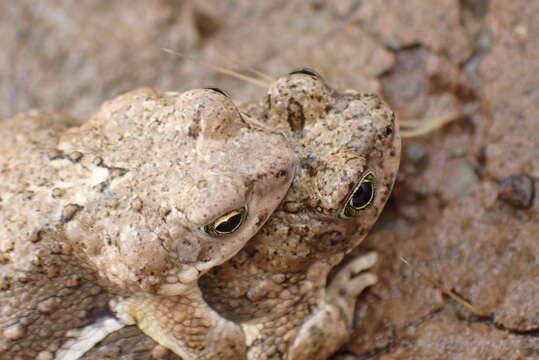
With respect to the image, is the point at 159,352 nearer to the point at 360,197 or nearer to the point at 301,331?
the point at 301,331

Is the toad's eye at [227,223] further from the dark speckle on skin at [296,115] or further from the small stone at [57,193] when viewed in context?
the small stone at [57,193]

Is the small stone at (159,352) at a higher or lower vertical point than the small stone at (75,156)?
lower

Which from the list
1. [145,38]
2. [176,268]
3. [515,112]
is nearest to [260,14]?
[145,38]

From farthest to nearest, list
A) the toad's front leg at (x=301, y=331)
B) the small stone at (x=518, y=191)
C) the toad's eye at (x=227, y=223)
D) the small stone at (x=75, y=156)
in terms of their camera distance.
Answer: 1. the small stone at (x=518, y=191)
2. the toad's front leg at (x=301, y=331)
3. the small stone at (x=75, y=156)
4. the toad's eye at (x=227, y=223)

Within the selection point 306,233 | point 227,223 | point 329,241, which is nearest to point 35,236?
point 227,223

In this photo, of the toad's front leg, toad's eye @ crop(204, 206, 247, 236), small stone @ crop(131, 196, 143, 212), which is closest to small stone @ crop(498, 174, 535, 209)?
the toad's front leg

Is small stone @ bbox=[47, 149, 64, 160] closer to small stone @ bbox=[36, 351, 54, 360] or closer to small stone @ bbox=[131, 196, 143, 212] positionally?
small stone @ bbox=[131, 196, 143, 212]

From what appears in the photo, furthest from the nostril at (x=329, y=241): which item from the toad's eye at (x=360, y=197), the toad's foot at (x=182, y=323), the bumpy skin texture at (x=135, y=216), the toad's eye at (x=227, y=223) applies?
the toad's foot at (x=182, y=323)

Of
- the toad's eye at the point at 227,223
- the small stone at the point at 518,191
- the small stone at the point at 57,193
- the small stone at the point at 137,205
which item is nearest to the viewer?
the toad's eye at the point at 227,223
